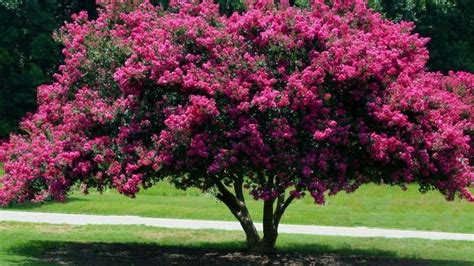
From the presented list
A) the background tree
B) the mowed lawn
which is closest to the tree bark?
the mowed lawn

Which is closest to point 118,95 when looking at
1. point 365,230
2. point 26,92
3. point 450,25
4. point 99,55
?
point 99,55

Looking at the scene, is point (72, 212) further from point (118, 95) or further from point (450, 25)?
point (450, 25)

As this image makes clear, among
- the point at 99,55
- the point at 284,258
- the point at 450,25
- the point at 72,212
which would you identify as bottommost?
the point at 284,258

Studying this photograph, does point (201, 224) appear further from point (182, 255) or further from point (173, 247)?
point (182, 255)

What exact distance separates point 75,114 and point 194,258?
3695mm

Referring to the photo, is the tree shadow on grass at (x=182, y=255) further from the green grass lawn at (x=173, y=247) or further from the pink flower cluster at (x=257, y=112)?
the pink flower cluster at (x=257, y=112)

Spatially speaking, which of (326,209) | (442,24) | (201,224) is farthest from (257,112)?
(442,24)

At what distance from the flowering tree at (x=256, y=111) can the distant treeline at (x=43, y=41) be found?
23.3 metres

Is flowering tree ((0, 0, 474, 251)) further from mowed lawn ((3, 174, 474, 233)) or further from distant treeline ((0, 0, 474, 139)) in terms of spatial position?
distant treeline ((0, 0, 474, 139))

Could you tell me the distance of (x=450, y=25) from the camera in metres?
40.7

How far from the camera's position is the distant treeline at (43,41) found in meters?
37.2

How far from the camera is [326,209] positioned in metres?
23.0

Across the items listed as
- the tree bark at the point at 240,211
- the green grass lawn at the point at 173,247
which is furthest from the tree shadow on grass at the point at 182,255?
the tree bark at the point at 240,211

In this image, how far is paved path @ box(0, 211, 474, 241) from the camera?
18756 mm
